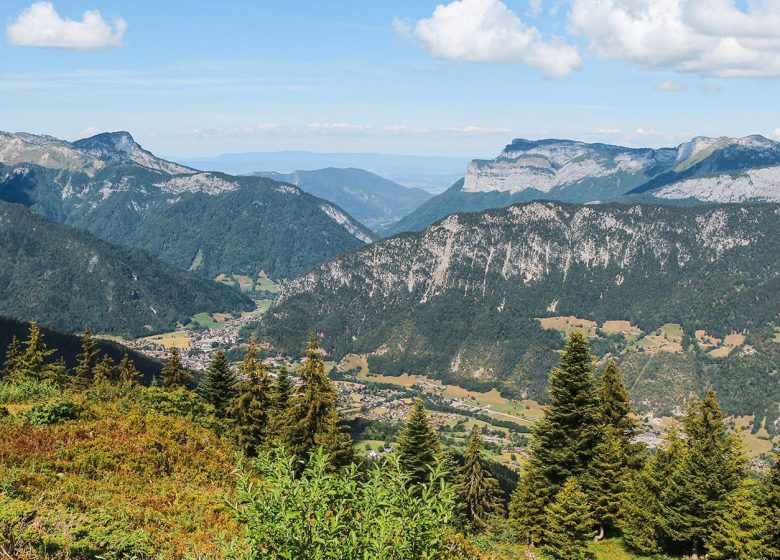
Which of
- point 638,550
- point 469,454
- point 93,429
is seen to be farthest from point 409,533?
point 469,454

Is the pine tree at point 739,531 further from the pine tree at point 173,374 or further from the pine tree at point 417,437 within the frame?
the pine tree at point 173,374

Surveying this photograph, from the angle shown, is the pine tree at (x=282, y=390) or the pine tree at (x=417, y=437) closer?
the pine tree at (x=417, y=437)

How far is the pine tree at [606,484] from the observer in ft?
138

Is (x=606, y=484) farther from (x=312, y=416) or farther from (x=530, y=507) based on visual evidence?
(x=312, y=416)

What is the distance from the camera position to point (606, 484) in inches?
1681

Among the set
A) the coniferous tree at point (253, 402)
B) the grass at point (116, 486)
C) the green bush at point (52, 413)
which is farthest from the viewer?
the coniferous tree at point (253, 402)

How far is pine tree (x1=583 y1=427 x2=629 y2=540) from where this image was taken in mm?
42062

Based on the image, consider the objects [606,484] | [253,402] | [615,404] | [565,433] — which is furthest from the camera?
[253,402]

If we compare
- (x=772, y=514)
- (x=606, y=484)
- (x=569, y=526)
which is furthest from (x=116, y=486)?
→ (x=606, y=484)

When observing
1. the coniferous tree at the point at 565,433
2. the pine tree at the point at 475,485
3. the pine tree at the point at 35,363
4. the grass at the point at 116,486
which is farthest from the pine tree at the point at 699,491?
the pine tree at the point at 35,363

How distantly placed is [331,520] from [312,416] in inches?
1360

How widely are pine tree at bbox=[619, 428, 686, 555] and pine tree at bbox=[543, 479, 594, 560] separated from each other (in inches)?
139

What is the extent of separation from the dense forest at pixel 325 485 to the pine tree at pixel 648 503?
5.0 inches

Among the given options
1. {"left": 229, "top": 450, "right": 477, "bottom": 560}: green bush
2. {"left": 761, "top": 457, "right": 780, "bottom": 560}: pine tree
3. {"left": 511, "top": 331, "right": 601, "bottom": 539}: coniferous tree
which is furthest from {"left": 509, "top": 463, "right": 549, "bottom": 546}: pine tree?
{"left": 229, "top": 450, "right": 477, "bottom": 560}: green bush
